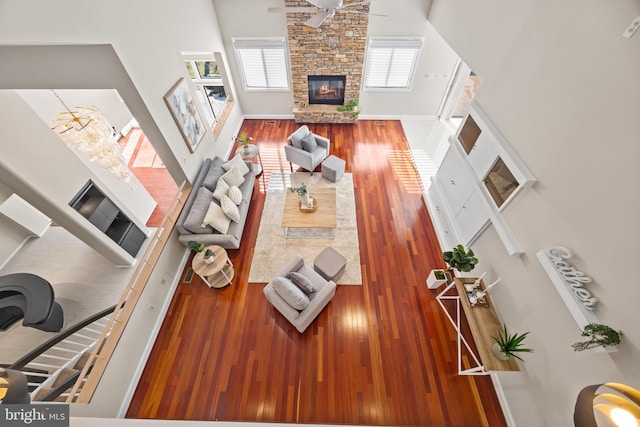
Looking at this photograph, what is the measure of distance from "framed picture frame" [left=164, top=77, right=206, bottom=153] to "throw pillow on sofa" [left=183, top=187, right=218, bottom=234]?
3.20 ft

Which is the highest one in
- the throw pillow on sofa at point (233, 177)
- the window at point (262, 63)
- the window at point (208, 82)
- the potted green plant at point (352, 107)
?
the window at point (262, 63)

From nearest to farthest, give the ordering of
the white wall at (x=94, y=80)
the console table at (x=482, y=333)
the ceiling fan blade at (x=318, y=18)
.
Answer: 1. the white wall at (x=94, y=80)
2. the console table at (x=482, y=333)
3. the ceiling fan blade at (x=318, y=18)

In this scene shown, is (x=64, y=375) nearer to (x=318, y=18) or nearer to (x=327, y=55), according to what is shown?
(x=318, y=18)

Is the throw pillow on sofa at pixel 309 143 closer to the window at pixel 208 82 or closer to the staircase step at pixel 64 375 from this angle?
the window at pixel 208 82

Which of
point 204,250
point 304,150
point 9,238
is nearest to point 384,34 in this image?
point 304,150

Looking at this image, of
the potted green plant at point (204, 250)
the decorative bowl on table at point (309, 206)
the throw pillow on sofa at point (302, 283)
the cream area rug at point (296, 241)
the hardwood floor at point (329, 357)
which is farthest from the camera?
the decorative bowl on table at point (309, 206)

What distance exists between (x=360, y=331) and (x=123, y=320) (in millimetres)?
3337

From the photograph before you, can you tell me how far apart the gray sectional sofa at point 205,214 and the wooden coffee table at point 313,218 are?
0.88 metres

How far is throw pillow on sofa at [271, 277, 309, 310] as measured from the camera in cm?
357

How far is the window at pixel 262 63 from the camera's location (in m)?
6.52

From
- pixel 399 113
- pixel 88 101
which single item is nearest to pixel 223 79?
pixel 88 101

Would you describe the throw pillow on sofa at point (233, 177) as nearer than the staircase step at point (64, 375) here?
No

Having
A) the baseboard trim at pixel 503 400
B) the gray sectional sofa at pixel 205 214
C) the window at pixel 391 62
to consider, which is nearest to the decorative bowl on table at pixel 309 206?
the gray sectional sofa at pixel 205 214

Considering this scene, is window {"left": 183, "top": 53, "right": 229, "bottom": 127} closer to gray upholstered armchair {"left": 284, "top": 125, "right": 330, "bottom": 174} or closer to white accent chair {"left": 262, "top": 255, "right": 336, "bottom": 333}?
gray upholstered armchair {"left": 284, "top": 125, "right": 330, "bottom": 174}
